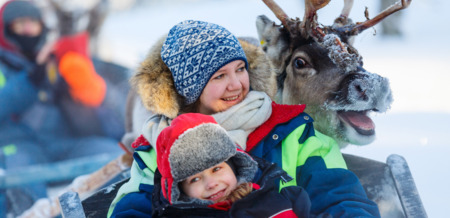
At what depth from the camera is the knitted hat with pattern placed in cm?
165

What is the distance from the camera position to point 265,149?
2.05 m

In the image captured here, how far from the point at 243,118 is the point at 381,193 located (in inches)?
28.9

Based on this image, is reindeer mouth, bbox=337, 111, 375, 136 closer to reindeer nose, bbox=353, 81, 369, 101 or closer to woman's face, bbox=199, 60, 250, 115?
reindeer nose, bbox=353, 81, 369, 101

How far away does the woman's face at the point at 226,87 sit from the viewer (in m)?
2.12

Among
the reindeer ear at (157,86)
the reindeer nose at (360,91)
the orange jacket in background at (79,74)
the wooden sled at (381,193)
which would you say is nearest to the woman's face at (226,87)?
the reindeer ear at (157,86)

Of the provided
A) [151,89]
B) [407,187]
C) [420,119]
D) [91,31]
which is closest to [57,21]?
[91,31]

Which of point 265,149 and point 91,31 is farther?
point 91,31

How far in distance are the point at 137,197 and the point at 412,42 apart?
9.33 meters

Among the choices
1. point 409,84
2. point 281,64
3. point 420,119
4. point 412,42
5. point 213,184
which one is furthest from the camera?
point 412,42

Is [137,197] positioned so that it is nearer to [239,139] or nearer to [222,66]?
[239,139]

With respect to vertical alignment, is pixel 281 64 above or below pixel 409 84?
above

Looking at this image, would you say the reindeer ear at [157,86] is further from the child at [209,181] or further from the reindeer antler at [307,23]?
the reindeer antler at [307,23]

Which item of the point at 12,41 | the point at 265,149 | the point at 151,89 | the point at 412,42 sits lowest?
the point at 412,42

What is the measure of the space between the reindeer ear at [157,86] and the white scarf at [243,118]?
21 cm
